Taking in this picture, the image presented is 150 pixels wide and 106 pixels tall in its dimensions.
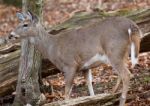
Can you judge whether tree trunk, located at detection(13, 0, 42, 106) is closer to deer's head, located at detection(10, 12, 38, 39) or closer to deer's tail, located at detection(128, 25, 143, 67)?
deer's head, located at detection(10, 12, 38, 39)

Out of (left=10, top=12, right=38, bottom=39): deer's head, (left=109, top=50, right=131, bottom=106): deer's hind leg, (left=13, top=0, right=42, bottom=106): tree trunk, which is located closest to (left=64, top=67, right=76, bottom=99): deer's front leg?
(left=13, top=0, right=42, bottom=106): tree trunk

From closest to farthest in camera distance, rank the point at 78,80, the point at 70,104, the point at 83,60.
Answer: the point at 70,104
the point at 83,60
the point at 78,80

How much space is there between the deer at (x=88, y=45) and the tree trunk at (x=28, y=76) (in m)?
0.19

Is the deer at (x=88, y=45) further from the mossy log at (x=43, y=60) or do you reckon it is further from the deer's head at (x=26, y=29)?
the mossy log at (x=43, y=60)

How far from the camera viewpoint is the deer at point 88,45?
725 cm

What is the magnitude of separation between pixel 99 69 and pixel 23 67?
2695 millimetres

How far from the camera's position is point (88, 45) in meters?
7.61

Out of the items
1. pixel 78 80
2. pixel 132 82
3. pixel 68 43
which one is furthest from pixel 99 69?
pixel 68 43

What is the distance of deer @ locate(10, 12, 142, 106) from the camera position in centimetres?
725

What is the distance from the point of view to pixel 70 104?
7172mm

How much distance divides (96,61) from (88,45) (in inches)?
11.2

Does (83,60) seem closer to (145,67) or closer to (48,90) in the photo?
(48,90)

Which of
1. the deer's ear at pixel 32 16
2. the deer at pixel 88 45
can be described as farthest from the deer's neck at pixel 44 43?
the deer's ear at pixel 32 16

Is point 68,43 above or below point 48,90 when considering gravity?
above
